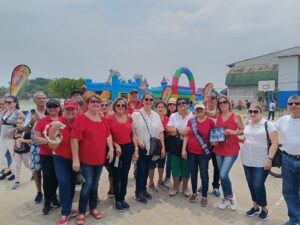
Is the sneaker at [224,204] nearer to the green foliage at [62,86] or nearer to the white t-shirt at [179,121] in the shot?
the white t-shirt at [179,121]

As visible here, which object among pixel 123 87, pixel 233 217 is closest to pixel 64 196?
pixel 233 217

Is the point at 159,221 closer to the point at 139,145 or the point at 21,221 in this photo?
the point at 139,145

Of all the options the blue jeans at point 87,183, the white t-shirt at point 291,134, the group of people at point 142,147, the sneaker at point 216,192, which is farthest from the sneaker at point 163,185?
the white t-shirt at point 291,134

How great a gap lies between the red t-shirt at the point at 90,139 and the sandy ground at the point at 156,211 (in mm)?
957

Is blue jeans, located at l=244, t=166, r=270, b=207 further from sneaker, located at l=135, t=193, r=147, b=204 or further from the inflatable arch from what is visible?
the inflatable arch

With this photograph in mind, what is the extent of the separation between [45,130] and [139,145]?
1492mm

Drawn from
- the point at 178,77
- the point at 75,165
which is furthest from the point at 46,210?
the point at 178,77

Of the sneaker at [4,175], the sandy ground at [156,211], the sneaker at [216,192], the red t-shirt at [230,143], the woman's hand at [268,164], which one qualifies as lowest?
the sandy ground at [156,211]

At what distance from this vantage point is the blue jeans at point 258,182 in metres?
3.55

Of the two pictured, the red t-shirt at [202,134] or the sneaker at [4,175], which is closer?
the red t-shirt at [202,134]

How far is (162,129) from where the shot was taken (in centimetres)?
441

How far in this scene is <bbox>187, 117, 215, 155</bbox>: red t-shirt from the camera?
409 cm

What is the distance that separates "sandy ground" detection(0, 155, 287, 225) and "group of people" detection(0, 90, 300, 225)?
0.13 metres

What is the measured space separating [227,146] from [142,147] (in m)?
1.39
